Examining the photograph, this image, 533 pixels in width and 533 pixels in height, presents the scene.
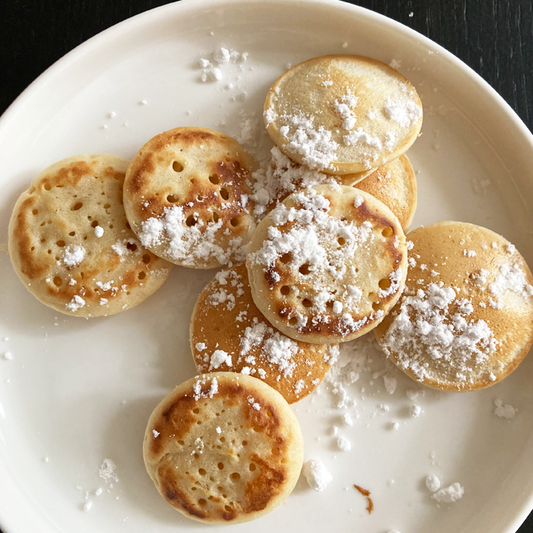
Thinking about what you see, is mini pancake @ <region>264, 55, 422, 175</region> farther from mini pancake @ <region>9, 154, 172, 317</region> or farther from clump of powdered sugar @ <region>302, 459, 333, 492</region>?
clump of powdered sugar @ <region>302, 459, 333, 492</region>

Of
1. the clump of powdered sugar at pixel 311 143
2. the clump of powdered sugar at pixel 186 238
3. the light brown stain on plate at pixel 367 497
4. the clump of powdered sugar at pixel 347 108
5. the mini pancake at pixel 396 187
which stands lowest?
the light brown stain on plate at pixel 367 497

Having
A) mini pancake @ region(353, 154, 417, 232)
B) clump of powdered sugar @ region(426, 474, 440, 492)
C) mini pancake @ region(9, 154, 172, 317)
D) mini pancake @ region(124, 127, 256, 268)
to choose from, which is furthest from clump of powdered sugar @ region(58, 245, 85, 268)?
clump of powdered sugar @ region(426, 474, 440, 492)

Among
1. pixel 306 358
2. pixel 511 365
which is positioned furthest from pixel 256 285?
pixel 511 365

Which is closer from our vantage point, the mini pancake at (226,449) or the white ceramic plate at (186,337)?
the mini pancake at (226,449)

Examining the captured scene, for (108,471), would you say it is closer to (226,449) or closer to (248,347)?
(226,449)

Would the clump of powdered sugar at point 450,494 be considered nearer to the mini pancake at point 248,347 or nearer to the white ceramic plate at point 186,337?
the white ceramic plate at point 186,337

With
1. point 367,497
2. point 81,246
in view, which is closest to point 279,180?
point 81,246

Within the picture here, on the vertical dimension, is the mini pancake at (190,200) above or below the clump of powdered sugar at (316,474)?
above

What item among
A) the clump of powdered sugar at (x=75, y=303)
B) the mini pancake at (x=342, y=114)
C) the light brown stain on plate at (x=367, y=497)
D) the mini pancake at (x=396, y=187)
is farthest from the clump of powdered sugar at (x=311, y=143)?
the light brown stain on plate at (x=367, y=497)
